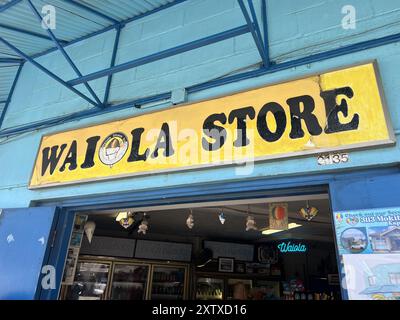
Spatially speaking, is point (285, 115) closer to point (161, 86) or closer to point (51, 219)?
point (161, 86)

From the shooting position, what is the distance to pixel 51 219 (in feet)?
10.5

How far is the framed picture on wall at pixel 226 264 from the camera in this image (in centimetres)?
737

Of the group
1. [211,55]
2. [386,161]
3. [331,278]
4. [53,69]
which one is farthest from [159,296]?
[386,161]

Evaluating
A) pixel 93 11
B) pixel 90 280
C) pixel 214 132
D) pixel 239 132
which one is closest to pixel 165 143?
pixel 214 132

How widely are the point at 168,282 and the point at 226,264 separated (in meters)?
1.37

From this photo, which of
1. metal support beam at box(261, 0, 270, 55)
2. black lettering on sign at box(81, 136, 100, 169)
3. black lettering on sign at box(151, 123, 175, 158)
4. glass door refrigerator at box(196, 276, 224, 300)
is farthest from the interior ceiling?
metal support beam at box(261, 0, 270, 55)

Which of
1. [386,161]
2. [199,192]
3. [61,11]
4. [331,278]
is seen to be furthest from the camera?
[331,278]

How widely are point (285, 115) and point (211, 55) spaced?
3.89 feet

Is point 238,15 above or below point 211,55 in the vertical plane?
above

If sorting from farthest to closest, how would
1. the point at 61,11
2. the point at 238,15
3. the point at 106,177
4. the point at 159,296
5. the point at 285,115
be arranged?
the point at 159,296
the point at 61,11
the point at 238,15
the point at 106,177
the point at 285,115

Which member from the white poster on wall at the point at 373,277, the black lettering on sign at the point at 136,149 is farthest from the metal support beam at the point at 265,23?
the white poster on wall at the point at 373,277

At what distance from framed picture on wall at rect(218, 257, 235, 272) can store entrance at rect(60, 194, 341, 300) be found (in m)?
0.02

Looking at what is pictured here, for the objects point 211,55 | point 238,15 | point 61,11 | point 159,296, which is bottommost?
point 159,296

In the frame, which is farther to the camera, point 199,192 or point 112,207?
point 112,207
